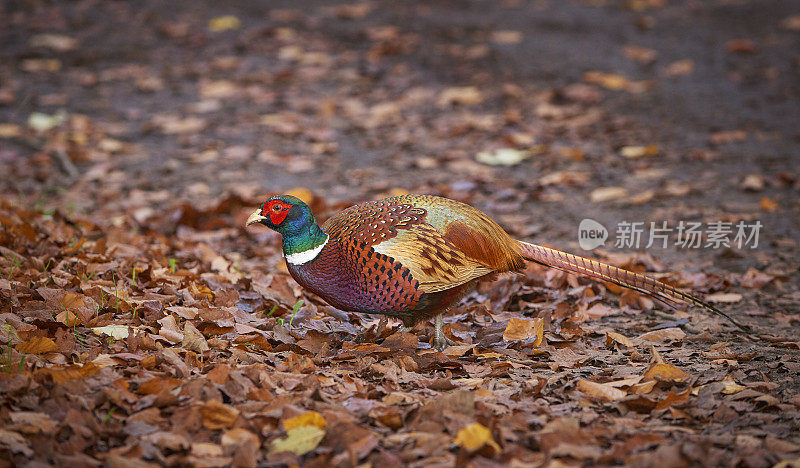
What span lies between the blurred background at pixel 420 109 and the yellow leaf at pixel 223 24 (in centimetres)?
3

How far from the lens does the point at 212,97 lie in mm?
8219

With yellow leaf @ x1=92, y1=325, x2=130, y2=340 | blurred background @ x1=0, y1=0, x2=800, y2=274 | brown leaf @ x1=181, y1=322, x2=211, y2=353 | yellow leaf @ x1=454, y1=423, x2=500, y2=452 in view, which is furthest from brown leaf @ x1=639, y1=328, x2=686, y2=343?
yellow leaf @ x1=92, y1=325, x2=130, y2=340

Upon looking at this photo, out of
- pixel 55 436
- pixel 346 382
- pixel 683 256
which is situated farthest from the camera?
pixel 683 256

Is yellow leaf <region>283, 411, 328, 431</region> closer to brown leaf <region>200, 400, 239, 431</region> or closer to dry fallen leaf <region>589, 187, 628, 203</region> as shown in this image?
brown leaf <region>200, 400, 239, 431</region>

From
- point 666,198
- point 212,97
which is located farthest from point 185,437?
point 212,97

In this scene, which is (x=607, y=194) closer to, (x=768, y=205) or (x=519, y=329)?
(x=768, y=205)

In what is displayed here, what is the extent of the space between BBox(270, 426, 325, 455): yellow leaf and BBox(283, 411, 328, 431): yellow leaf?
0.02 m

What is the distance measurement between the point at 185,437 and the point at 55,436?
42cm

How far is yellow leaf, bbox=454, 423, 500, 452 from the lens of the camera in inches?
95.8

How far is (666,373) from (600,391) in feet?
1.11

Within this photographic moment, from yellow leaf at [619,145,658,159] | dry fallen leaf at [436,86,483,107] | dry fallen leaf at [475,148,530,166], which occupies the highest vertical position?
dry fallen leaf at [436,86,483,107]

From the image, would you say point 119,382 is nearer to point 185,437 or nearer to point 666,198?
point 185,437

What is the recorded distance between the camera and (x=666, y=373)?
3.12 metres

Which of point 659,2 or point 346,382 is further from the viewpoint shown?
point 659,2
